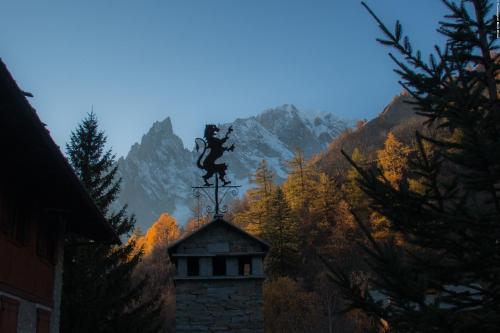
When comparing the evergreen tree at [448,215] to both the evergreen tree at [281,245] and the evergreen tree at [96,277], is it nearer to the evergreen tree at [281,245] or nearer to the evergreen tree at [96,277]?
the evergreen tree at [96,277]

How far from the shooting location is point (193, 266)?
1520cm

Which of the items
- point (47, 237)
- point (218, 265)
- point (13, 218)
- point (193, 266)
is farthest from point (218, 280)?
point (13, 218)

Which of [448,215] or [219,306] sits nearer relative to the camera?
[448,215]

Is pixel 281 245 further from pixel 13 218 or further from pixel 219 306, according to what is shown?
pixel 13 218

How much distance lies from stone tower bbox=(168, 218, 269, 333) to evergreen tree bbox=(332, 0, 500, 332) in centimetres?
966

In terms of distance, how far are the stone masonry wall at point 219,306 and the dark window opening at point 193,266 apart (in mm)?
452

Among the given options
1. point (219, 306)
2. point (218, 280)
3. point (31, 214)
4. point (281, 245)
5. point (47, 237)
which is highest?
point (281, 245)

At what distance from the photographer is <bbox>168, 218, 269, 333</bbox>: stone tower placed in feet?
46.7

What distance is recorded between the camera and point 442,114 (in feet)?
16.3

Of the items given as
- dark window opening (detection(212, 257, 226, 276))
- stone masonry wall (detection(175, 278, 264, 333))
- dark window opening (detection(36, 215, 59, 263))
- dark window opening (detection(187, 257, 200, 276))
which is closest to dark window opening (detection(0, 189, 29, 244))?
dark window opening (detection(36, 215, 59, 263))

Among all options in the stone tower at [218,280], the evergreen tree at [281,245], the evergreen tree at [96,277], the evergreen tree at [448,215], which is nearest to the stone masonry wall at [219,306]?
the stone tower at [218,280]

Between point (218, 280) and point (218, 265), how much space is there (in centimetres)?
69

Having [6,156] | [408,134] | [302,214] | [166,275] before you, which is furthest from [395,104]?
[6,156]

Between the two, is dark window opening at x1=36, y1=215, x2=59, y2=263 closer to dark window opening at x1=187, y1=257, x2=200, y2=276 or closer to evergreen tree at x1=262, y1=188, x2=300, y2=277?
dark window opening at x1=187, y1=257, x2=200, y2=276
